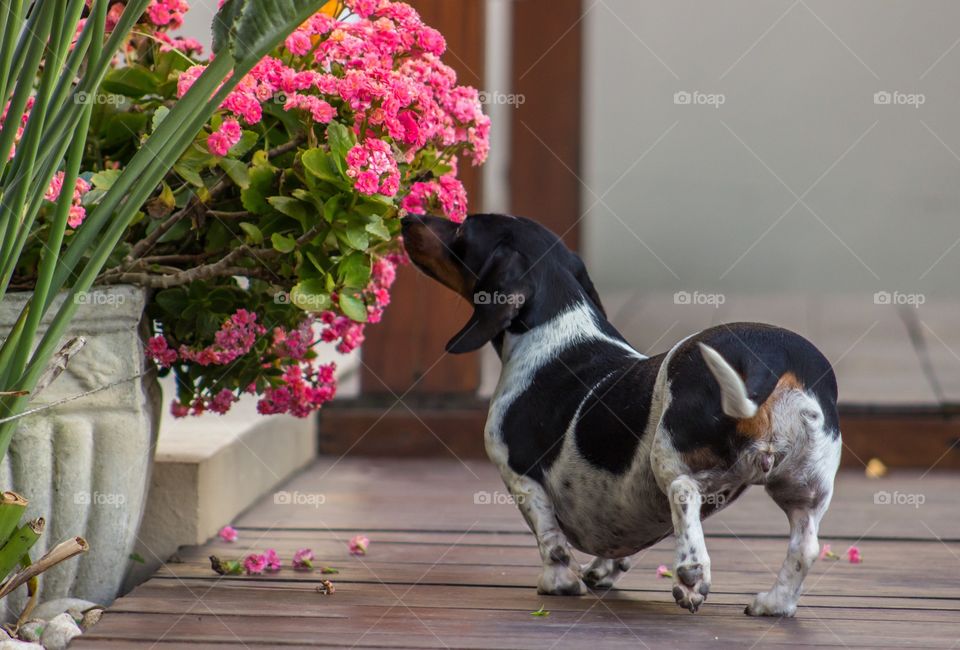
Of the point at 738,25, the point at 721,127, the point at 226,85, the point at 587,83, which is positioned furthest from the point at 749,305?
the point at 226,85

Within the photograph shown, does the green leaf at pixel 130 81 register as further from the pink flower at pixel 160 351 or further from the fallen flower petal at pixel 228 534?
the fallen flower petal at pixel 228 534

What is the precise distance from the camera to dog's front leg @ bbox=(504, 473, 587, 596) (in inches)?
98.8

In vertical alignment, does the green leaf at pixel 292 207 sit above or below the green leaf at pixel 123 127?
below

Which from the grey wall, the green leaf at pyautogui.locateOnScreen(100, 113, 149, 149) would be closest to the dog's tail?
the green leaf at pyautogui.locateOnScreen(100, 113, 149, 149)

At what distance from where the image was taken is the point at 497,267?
101 inches

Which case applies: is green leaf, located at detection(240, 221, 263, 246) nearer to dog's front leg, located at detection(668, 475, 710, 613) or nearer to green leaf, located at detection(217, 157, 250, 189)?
green leaf, located at detection(217, 157, 250, 189)

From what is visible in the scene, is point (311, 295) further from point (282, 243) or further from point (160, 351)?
point (160, 351)

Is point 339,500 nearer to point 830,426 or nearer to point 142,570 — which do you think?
point 142,570

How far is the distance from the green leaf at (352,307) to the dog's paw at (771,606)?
3.11 feet

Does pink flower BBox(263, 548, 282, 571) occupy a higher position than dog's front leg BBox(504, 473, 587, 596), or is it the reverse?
dog's front leg BBox(504, 473, 587, 596)

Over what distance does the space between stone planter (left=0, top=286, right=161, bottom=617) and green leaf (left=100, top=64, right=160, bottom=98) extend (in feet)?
1.44

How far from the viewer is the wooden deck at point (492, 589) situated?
2207mm

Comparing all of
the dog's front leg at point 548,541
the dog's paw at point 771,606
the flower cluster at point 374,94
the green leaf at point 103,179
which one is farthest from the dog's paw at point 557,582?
the green leaf at point 103,179

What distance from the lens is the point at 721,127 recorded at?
21.9ft
